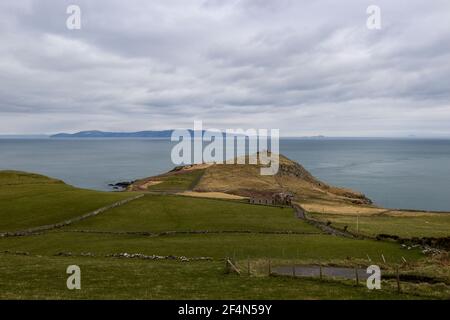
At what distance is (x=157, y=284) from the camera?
100 feet

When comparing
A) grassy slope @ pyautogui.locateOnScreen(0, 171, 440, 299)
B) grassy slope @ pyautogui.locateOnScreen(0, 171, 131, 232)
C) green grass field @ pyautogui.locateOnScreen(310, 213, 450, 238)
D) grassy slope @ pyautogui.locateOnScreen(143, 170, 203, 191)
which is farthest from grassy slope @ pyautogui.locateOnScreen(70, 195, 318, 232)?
grassy slope @ pyautogui.locateOnScreen(143, 170, 203, 191)

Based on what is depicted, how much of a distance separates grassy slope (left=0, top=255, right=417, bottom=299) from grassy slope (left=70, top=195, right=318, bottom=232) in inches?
991

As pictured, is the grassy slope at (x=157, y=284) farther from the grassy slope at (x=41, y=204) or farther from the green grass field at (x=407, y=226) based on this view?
the green grass field at (x=407, y=226)

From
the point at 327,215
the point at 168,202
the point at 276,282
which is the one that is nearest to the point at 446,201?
the point at 327,215

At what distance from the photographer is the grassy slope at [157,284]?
26.7 meters

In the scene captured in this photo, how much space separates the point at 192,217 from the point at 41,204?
94.3ft

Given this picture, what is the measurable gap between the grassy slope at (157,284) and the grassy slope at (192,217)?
2517cm

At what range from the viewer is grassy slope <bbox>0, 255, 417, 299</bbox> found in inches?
1049

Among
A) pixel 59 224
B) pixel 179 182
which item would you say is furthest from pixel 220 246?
pixel 179 182

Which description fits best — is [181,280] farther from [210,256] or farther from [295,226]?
[295,226]

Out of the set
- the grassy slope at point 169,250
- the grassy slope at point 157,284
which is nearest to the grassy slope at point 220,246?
the grassy slope at point 169,250

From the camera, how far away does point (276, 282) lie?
31.2m

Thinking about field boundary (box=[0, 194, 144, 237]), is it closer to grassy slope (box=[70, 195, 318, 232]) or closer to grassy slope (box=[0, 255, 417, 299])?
grassy slope (box=[70, 195, 318, 232])

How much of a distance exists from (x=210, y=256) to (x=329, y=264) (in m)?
14.0
